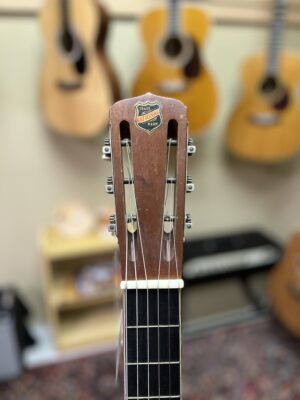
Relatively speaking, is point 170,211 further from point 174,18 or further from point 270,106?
point 270,106

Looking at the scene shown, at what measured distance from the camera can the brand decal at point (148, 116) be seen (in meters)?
0.54

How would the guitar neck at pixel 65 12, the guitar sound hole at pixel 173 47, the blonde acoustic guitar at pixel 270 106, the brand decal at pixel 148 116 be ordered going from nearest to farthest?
the brand decal at pixel 148 116 < the guitar neck at pixel 65 12 < the guitar sound hole at pixel 173 47 < the blonde acoustic guitar at pixel 270 106

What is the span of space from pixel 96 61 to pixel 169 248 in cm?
81

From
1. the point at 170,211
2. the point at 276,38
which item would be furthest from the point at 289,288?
the point at 170,211

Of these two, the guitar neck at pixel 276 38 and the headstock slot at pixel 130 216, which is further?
the guitar neck at pixel 276 38

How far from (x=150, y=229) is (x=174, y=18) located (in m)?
0.88

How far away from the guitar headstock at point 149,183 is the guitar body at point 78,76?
2.20 feet

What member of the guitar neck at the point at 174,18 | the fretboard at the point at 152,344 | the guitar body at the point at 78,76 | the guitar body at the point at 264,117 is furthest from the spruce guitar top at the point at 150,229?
the guitar body at the point at 264,117

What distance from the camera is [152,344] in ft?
2.05

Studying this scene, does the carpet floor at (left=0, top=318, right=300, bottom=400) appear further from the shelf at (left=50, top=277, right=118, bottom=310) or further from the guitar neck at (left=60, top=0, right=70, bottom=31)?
the guitar neck at (left=60, top=0, right=70, bottom=31)

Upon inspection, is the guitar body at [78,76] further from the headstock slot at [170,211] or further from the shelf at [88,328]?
the shelf at [88,328]

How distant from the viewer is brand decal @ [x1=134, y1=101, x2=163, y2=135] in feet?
1.76

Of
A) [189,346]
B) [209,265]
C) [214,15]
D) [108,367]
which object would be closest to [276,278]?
[209,265]

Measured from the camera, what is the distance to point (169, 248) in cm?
60
